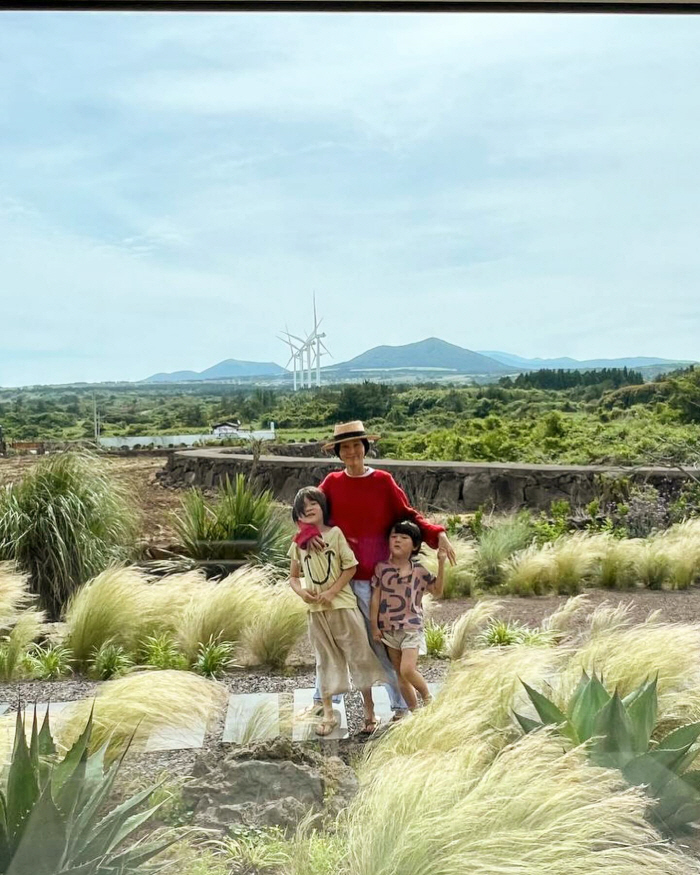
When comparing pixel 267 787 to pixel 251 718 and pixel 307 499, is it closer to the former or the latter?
pixel 251 718

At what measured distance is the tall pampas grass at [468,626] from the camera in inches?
155

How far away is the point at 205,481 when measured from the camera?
3.85 metres

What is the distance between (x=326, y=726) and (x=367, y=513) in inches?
30.7

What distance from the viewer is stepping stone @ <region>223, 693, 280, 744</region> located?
342cm

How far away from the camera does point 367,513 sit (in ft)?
11.7

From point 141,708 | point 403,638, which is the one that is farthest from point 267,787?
point 403,638

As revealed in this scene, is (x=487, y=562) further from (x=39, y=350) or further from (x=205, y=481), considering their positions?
(x=39, y=350)

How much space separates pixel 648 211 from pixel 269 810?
8.60 feet

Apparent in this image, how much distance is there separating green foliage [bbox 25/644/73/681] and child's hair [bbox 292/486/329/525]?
1091 millimetres

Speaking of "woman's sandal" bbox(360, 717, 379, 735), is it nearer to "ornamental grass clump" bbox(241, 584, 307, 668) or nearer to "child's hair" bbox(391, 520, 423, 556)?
"ornamental grass clump" bbox(241, 584, 307, 668)

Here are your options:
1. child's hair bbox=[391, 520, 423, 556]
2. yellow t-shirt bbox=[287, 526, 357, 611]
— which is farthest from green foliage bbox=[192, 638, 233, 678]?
child's hair bbox=[391, 520, 423, 556]

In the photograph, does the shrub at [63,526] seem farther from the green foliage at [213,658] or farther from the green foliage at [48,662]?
the green foliage at [213,658]

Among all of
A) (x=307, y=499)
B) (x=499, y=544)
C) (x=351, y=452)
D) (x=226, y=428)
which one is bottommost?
(x=499, y=544)

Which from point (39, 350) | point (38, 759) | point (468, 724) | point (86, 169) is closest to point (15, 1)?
point (86, 169)
